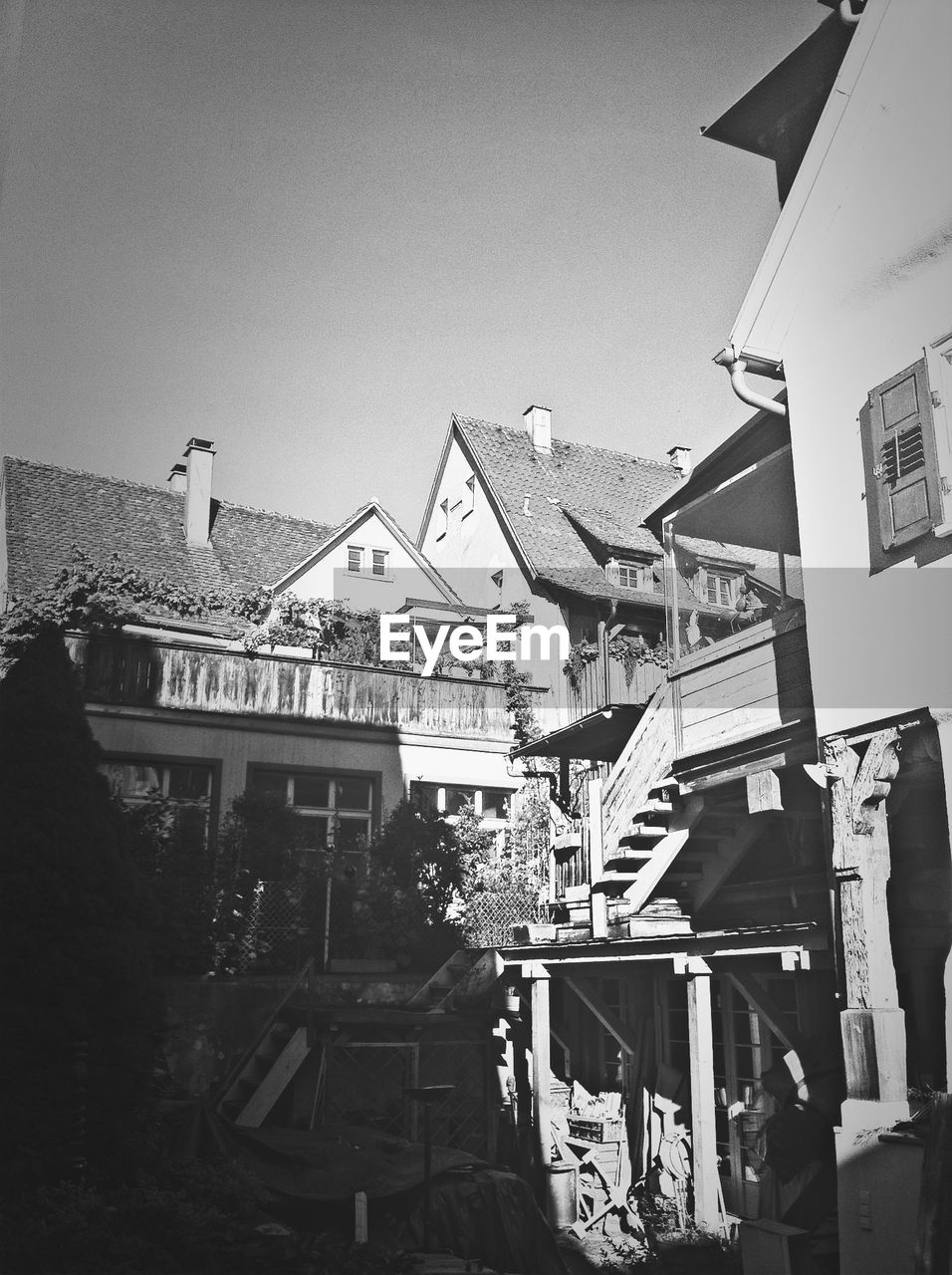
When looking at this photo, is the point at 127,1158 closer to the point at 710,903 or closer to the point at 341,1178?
the point at 341,1178

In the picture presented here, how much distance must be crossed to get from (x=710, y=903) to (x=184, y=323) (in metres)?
5.04

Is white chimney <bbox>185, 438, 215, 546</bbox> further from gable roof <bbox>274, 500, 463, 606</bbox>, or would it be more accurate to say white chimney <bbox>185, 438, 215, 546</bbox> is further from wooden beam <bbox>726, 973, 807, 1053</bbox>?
wooden beam <bbox>726, 973, 807, 1053</bbox>

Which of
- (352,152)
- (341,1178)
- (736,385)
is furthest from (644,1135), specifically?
(352,152)

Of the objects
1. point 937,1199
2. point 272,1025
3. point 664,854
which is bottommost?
point 937,1199

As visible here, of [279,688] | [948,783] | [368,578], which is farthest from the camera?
[368,578]

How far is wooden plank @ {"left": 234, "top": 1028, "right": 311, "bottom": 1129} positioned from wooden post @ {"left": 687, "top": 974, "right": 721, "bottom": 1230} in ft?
8.37

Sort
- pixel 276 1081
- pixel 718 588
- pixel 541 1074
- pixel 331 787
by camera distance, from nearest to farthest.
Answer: pixel 276 1081
pixel 541 1074
pixel 331 787
pixel 718 588

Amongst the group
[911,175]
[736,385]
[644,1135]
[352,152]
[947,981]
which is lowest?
[644,1135]

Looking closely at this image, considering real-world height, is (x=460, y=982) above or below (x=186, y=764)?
below

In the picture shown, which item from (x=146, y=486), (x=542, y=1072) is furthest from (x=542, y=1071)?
(x=146, y=486)

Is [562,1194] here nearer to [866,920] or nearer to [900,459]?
[866,920]

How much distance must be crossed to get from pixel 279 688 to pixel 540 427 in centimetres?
342

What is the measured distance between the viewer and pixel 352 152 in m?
7.04

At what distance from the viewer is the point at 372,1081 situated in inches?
300
